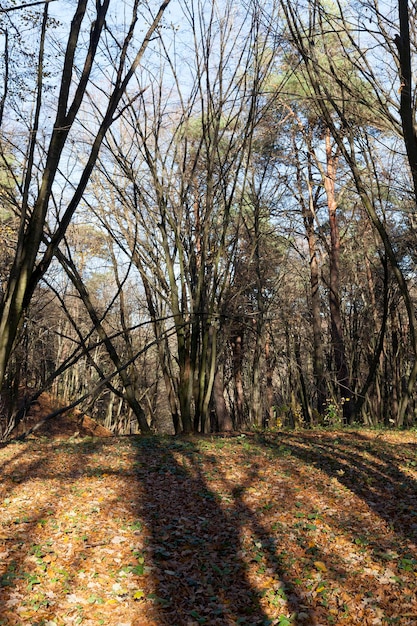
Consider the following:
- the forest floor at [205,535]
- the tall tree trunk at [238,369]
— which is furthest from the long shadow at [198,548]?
the tall tree trunk at [238,369]

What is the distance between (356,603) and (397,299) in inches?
448

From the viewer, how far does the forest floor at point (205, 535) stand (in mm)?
3029

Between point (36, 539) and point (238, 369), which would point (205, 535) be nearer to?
point (36, 539)

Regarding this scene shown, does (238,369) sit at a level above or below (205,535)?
above

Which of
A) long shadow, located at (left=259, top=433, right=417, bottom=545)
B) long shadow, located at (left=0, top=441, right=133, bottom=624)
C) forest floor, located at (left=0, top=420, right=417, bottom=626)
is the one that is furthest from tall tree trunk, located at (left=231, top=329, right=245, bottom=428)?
long shadow, located at (left=0, top=441, right=133, bottom=624)

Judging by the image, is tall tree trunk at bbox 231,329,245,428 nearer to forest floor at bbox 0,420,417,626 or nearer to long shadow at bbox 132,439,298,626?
forest floor at bbox 0,420,417,626

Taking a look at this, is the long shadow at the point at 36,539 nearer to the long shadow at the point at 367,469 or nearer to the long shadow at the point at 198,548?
the long shadow at the point at 198,548

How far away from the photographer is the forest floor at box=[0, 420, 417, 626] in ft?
9.94

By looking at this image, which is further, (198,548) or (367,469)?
(367,469)

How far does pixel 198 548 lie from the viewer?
12.3ft

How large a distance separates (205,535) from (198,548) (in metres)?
0.19

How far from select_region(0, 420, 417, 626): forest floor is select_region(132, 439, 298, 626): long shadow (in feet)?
0.04

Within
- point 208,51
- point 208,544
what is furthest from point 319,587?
point 208,51

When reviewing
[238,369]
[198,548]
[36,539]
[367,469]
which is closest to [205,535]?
[198,548]
